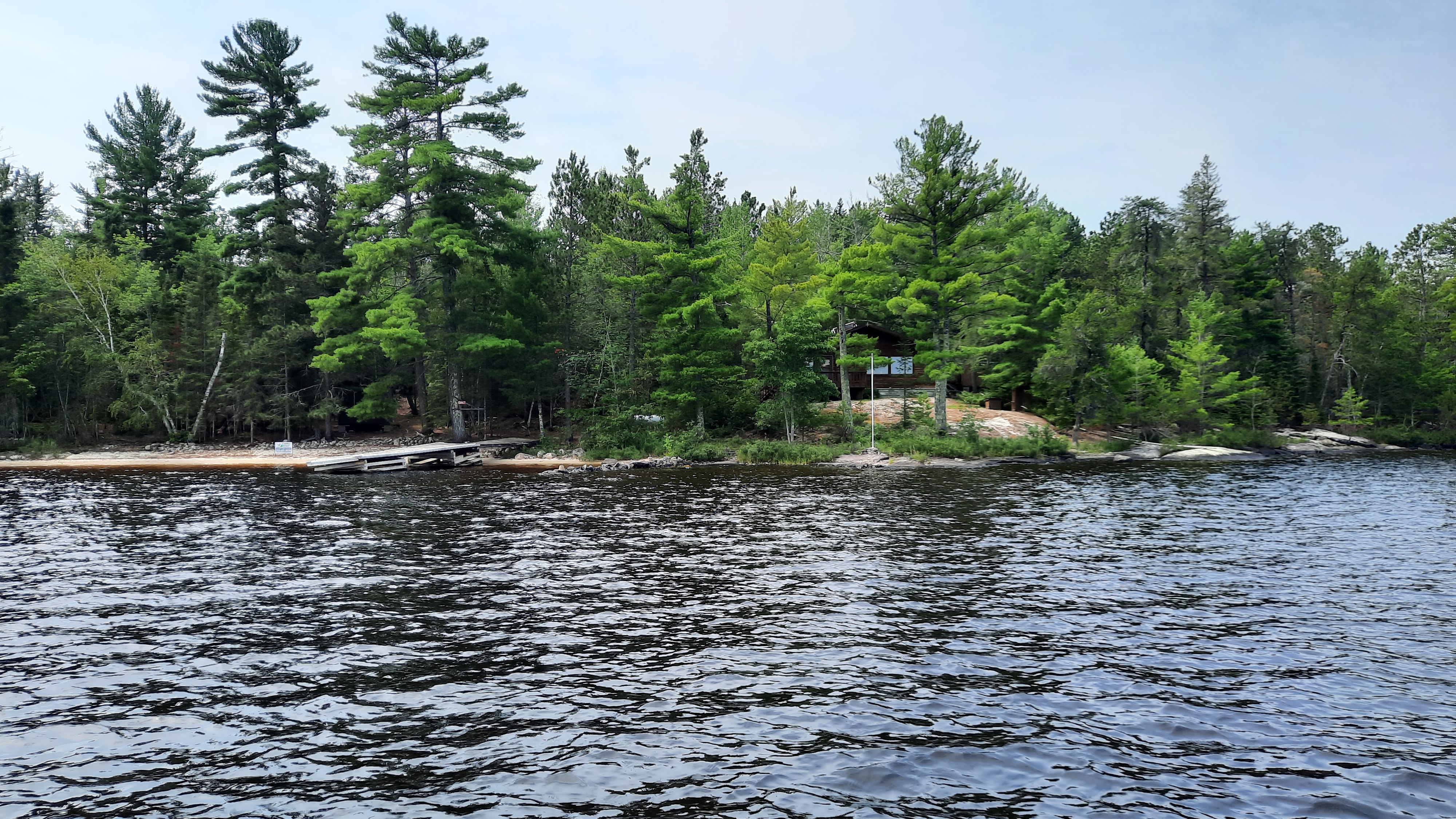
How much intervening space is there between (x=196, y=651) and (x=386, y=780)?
6.23 m

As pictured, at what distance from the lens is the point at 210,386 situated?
51.8m

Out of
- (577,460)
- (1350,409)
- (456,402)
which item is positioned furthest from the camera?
(1350,409)

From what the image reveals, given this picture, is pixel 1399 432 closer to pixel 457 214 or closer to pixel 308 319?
pixel 457 214

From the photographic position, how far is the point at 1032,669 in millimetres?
11031

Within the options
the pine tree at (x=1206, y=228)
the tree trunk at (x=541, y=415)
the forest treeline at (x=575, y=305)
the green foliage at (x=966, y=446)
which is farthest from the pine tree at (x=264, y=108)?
the pine tree at (x=1206, y=228)

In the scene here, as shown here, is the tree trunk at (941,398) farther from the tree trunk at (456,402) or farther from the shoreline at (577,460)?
the tree trunk at (456,402)

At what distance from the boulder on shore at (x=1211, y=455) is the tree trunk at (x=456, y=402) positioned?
137 feet

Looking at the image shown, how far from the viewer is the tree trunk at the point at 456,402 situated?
48438mm

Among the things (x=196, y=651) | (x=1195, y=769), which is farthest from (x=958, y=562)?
(x=196, y=651)

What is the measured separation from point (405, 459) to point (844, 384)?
26.5 metres

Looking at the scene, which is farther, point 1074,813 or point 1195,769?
point 1195,769

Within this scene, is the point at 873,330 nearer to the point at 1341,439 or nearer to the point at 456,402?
the point at 456,402

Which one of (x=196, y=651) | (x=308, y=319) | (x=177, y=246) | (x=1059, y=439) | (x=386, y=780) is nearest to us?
(x=386, y=780)

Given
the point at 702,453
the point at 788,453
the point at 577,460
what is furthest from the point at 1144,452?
the point at 577,460
